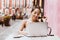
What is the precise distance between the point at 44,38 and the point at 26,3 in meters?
13.8

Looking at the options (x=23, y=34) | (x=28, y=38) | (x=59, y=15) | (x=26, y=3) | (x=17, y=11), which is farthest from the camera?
(x=26, y=3)

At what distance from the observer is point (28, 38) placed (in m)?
2.15

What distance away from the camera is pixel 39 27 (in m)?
2.24

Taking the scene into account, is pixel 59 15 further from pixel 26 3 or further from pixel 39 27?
pixel 26 3

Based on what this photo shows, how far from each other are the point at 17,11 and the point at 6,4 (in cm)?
245

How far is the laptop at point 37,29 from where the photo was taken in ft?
7.27

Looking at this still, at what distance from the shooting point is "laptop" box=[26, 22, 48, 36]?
2.21 m

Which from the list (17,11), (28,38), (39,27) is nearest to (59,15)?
(39,27)

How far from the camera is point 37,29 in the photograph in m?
2.23

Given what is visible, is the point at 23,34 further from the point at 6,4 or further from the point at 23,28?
the point at 6,4

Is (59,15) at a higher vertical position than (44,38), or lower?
higher

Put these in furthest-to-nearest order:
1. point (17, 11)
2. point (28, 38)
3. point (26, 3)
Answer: point (26, 3)
point (17, 11)
point (28, 38)

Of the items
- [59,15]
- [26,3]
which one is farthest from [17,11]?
[59,15]

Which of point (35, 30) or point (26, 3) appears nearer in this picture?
point (35, 30)
